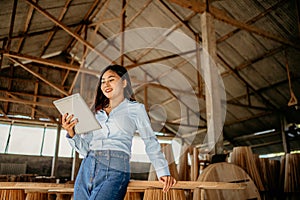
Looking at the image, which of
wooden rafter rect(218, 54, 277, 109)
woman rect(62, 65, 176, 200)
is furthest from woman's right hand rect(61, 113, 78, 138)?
wooden rafter rect(218, 54, 277, 109)

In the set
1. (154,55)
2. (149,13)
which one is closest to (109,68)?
(149,13)

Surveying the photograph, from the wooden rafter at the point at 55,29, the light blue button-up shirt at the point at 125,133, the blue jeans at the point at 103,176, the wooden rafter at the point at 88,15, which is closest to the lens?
the blue jeans at the point at 103,176

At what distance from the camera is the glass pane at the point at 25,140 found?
11781 millimetres

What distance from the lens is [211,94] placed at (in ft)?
12.3

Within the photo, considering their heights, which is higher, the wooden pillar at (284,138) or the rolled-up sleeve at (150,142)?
the wooden pillar at (284,138)

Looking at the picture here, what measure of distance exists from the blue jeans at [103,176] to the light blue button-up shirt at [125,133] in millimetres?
59

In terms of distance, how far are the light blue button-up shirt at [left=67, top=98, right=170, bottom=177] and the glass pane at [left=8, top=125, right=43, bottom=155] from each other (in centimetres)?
1150

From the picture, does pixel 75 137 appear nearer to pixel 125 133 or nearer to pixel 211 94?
pixel 125 133

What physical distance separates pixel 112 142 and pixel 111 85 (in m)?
→ 0.33

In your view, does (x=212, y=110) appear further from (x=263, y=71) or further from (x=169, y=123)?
(x=169, y=123)

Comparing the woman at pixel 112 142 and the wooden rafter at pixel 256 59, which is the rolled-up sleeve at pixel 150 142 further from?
the wooden rafter at pixel 256 59

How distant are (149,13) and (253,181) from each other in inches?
250

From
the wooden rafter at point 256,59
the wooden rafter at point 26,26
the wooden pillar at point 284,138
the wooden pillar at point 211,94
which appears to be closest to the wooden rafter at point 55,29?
the wooden rafter at point 26,26

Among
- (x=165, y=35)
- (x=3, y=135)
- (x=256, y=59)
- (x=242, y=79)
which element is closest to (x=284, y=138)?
(x=242, y=79)
